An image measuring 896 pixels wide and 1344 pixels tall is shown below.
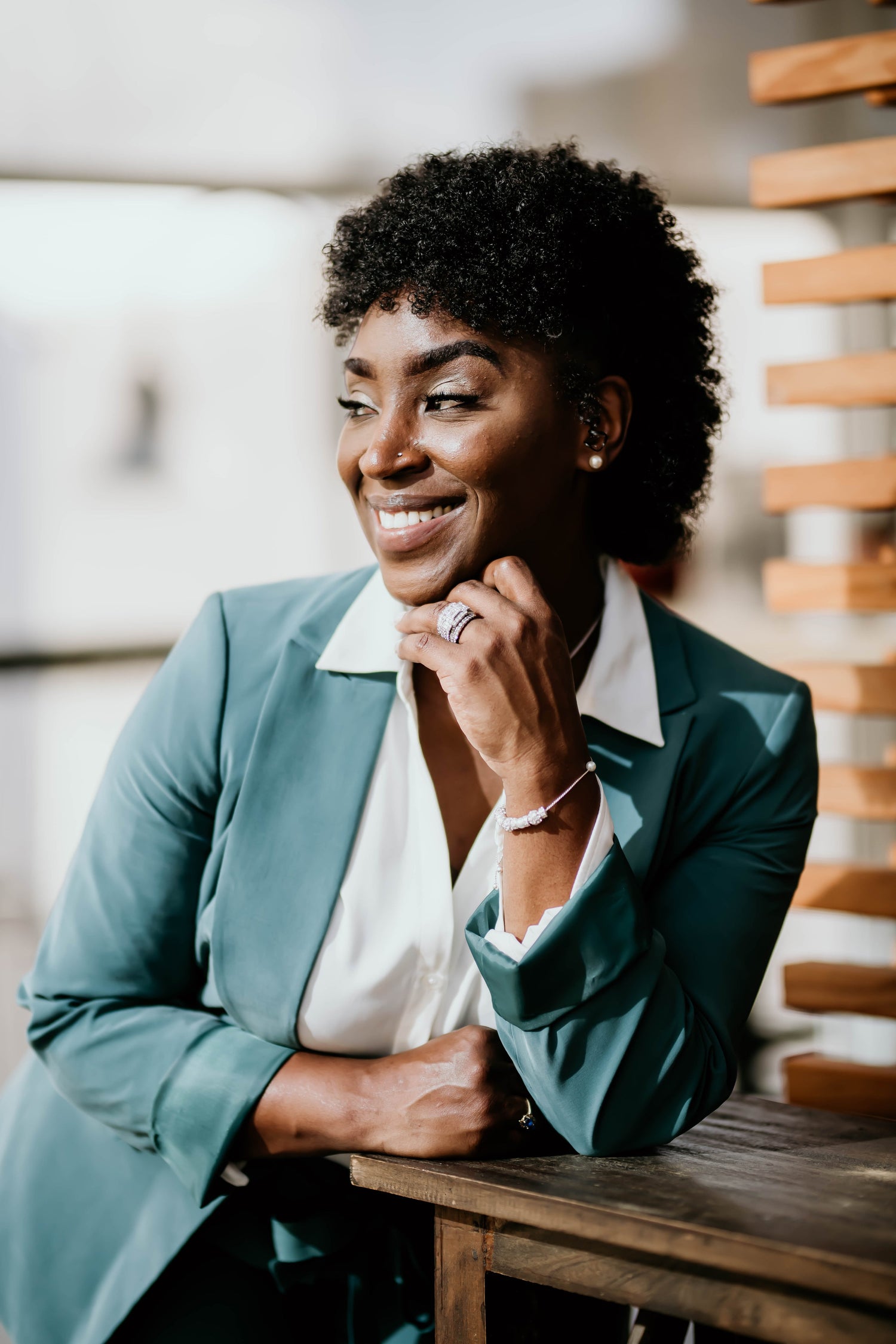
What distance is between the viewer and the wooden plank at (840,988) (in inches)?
92.9

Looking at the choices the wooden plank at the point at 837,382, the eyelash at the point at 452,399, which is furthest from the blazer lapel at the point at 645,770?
the wooden plank at the point at 837,382

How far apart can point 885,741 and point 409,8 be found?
2.78 metres

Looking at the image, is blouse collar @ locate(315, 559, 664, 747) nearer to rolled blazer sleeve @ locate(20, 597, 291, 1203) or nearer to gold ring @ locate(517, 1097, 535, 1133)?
rolled blazer sleeve @ locate(20, 597, 291, 1203)

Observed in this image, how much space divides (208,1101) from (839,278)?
1794 mm

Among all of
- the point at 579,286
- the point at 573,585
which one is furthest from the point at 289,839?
the point at 579,286

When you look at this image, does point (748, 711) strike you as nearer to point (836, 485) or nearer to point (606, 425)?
point (606, 425)

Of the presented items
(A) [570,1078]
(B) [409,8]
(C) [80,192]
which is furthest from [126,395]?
(A) [570,1078]

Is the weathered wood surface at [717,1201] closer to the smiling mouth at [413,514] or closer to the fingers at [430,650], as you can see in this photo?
the fingers at [430,650]

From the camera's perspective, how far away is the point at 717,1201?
128 centimetres

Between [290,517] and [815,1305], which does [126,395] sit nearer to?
[290,517]

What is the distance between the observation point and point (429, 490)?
5.29 feet

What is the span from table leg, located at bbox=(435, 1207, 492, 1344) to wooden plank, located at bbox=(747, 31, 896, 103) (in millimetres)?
1995

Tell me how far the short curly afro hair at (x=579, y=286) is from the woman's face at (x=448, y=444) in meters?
0.04

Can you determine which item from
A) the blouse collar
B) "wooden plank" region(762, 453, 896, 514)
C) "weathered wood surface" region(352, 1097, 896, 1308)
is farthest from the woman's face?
"wooden plank" region(762, 453, 896, 514)
